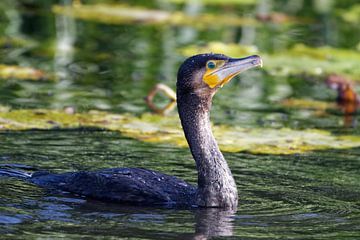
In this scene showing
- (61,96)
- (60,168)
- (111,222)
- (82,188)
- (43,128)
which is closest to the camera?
(111,222)

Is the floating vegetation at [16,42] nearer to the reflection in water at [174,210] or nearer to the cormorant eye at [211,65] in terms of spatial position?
the reflection in water at [174,210]

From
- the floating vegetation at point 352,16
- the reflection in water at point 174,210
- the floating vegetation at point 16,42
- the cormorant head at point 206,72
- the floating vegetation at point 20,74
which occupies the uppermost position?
the cormorant head at point 206,72

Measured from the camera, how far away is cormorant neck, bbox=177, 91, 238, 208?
30.0 feet

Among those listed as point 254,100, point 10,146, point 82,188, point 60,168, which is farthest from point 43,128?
point 254,100

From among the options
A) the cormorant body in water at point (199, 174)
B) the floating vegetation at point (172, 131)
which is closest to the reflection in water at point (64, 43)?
the floating vegetation at point (172, 131)

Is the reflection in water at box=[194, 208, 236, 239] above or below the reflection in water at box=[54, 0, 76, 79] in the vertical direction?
below

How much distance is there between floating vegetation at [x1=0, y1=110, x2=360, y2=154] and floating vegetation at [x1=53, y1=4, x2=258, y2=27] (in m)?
8.42

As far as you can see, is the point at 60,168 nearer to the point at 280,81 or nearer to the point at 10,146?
the point at 10,146

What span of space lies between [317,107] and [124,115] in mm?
3024

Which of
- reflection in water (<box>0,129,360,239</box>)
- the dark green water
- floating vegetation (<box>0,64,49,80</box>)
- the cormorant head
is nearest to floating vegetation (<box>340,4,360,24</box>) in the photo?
the dark green water

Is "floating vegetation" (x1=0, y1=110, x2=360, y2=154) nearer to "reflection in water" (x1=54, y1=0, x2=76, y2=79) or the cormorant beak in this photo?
the cormorant beak

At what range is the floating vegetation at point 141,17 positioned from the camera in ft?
69.5

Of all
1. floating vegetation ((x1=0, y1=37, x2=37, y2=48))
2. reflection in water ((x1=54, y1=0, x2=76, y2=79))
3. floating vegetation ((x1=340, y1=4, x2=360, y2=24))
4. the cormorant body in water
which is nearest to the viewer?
the cormorant body in water

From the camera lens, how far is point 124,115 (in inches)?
511
